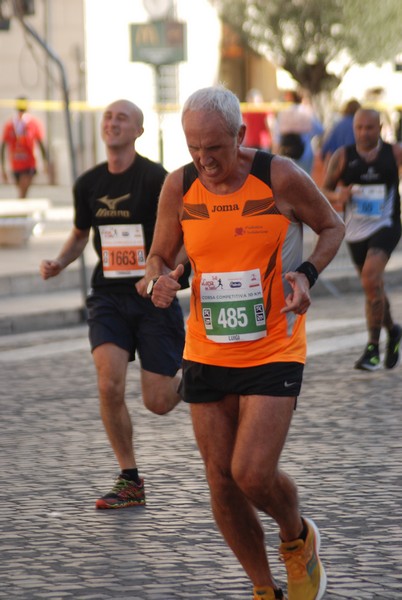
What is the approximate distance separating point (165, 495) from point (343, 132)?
11.6 metres

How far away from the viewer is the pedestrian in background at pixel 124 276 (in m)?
6.78

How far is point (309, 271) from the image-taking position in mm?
4887

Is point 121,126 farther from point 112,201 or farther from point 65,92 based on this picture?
point 65,92

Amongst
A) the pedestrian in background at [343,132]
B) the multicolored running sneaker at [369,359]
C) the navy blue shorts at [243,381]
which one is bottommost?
the multicolored running sneaker at [369,359]

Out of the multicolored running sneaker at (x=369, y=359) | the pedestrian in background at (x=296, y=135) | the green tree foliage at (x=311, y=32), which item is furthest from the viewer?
the green tree foliage at (x=311, y=32)

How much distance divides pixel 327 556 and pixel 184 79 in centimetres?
3522

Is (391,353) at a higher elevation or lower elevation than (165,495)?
lower

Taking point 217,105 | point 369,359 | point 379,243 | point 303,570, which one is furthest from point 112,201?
point 379,243

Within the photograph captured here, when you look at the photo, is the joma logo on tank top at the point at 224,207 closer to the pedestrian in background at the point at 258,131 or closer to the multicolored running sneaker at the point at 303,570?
the multicolored running sneaker at the point at 303,570

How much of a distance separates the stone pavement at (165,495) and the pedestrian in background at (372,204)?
0.41m

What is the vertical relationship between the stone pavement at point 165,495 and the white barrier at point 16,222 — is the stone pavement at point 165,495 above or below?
above

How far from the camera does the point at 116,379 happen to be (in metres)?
6.67

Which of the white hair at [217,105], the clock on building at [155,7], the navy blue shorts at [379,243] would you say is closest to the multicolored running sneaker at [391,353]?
the navy blue shorts at [379,243]

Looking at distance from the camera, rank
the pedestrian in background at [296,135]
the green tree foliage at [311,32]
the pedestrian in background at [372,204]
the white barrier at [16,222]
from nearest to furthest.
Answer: the pedestrian in background at [372,204], the white barrier at [16,222], the pedestrian in background at [296,135], the green tree foliage at [311,32]
